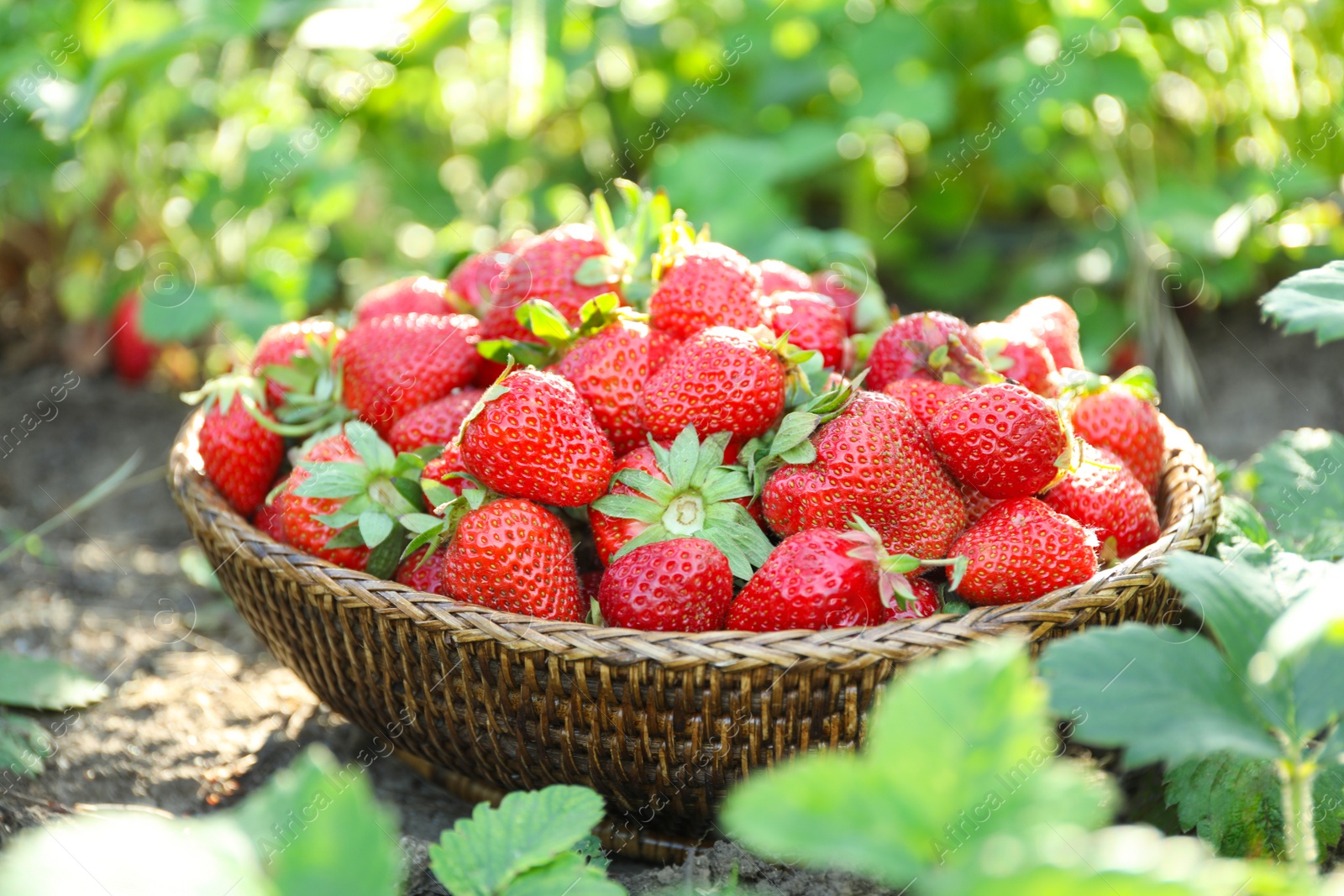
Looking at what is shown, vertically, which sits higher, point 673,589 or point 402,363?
point 402,363

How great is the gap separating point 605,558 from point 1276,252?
1673 mm

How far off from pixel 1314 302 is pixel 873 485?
0.39m

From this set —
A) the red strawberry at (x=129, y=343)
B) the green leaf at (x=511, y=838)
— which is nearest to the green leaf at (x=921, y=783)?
the green leaf at (x=511, y=838)

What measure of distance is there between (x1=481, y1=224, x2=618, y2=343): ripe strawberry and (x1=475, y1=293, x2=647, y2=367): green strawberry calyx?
0.08 feet

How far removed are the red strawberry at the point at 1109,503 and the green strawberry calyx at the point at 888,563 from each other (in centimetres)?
17

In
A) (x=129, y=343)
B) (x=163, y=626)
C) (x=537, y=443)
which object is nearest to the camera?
(x=537, y=443)

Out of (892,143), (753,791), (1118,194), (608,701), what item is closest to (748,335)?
(608,701)

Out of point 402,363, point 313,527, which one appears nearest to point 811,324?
point 402,363

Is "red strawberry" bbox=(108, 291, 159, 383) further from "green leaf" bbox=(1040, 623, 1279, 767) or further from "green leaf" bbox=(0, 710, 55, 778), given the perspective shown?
"green leaf" bbox=(1040, 623, 1279, 767)

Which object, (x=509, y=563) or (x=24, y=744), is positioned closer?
(x=509, y=563)

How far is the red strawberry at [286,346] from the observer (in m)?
1.21

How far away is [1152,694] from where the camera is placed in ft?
1.97

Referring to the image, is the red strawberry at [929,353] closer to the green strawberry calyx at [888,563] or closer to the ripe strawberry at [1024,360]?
the ripe strawberry at [1024,360]

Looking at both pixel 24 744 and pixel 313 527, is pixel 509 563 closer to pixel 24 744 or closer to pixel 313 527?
pixel 313 527
